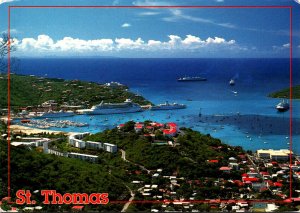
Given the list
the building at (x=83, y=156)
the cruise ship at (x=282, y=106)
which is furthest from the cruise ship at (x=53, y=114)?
the cruise ship at (x=282, y=106)

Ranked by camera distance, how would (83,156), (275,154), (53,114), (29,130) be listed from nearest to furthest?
(275,154) < (83,156) < (29,130) < (53,114)

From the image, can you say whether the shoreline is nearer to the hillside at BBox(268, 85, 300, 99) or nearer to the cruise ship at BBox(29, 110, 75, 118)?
the cruise ship at BBox(29, 110, 75, 118)

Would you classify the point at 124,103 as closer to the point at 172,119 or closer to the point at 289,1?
the point at 172,119

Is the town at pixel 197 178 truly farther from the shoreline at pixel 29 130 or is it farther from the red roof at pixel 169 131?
the shoreline at pixel 29 130

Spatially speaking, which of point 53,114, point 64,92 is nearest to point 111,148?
point 53,114

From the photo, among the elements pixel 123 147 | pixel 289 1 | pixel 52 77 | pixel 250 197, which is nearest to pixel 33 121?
pixel 52 77

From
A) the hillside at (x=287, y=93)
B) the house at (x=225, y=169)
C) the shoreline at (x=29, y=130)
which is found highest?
the hillside at (x=287, y=93)

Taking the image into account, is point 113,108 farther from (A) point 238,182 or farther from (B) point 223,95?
(A) point 238,182
